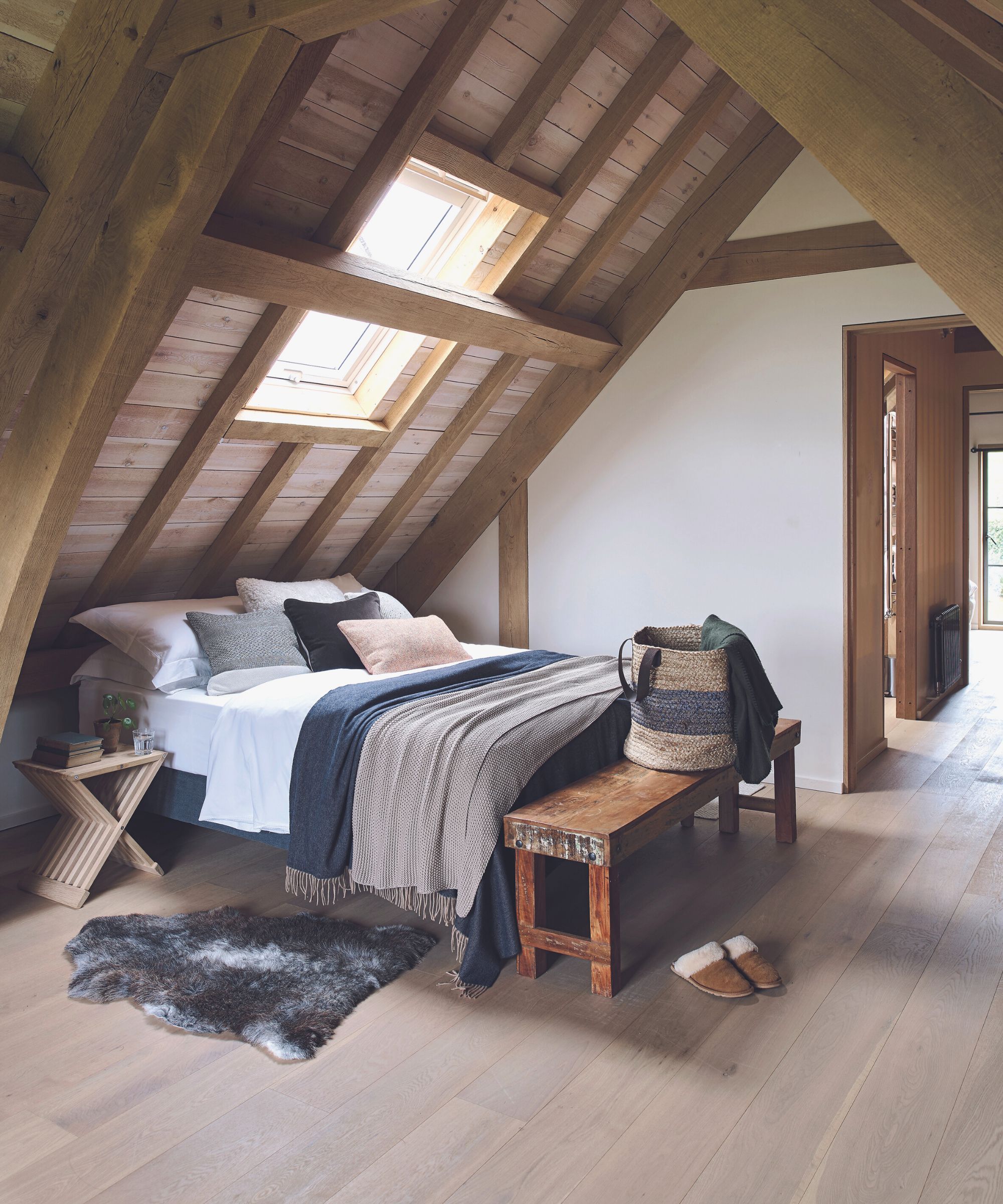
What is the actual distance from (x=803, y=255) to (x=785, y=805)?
2.44 meters

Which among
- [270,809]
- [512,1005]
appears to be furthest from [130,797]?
[512,1005]

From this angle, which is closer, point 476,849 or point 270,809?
point 476,849

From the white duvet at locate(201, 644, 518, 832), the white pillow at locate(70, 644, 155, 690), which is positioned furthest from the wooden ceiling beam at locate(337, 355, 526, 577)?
the white duvet at locate(201, 644, 518, 832)

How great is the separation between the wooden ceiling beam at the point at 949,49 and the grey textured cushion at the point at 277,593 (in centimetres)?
327

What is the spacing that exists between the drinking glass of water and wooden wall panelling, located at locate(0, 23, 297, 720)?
0.55m

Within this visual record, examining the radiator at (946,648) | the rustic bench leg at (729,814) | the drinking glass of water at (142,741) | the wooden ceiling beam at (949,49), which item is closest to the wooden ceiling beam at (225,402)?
the drinking glass of water at (142,741)

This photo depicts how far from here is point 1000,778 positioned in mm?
4500

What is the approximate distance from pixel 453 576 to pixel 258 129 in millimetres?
3145

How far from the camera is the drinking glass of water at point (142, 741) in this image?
3.57m

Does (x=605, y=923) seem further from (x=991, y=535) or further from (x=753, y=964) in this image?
(x=991, y=535)

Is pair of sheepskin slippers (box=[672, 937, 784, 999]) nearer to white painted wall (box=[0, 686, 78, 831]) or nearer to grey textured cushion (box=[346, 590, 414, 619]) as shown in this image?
grey textured cushion (box=[346, 590, 414, 619])

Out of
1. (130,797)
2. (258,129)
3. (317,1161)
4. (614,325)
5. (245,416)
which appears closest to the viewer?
(317,1161)

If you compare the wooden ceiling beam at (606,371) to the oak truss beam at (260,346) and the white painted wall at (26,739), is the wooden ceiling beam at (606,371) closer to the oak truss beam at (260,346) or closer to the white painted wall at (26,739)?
the oak truss beam at (260,346)

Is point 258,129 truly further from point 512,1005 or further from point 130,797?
point 512,1005
